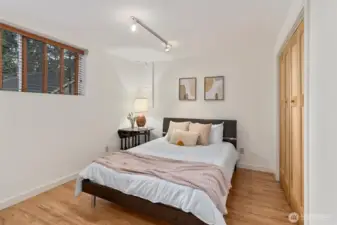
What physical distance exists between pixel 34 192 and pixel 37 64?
1822 millimetres

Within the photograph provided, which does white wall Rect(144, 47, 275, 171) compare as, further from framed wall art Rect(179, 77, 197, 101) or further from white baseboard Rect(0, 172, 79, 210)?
white baseboard Rect(0, 172, 79, 210)

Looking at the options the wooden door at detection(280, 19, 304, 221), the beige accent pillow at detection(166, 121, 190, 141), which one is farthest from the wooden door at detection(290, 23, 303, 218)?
the beige accent pillow at detection(166, 121, 190, 141)

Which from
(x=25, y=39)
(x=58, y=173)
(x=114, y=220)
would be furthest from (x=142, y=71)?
(x=114, y=220)

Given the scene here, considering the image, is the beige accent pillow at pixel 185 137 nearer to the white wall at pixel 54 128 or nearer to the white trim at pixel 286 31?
the white trim at pixel 286 31

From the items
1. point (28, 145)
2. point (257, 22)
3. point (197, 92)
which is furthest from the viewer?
point (197, 92)

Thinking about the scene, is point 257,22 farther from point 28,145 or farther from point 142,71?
point 28,145

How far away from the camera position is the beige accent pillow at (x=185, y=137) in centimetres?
337

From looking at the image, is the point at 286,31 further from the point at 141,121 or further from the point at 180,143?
the point at 141,121

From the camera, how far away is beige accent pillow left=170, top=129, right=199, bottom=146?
3366 millimetres

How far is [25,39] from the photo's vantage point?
268 centimetres

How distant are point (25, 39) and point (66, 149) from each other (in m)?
1.71

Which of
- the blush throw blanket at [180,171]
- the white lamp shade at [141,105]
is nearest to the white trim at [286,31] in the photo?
the blush throw blanket at [180,171]

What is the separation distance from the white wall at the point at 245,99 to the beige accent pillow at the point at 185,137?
87cm
